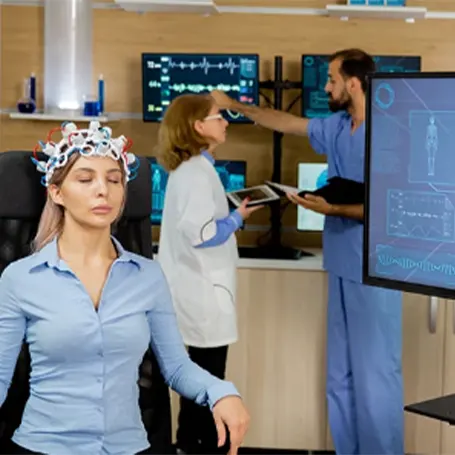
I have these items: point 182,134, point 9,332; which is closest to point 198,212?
point 182,134

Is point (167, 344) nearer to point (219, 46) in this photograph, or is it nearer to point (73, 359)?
point (73, 359)

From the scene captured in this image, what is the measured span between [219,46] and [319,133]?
0.69 metres

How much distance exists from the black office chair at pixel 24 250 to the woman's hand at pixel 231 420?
306 mm

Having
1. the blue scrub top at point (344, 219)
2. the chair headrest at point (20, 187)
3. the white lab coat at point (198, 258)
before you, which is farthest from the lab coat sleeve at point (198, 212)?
the chair headrest at point (20, 187)

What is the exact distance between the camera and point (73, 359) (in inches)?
76.0

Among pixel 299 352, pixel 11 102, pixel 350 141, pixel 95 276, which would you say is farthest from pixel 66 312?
pixel 11 102

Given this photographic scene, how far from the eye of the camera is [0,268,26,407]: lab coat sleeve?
74.8 inches

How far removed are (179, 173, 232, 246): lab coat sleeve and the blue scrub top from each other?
1.51 feet

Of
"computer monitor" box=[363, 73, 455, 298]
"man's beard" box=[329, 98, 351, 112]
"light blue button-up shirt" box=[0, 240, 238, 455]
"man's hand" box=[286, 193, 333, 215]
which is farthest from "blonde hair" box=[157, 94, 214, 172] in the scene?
"light blue button-up shirt" box=[0, 240, 238, 455]

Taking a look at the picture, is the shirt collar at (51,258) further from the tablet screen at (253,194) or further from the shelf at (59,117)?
the shelf at (59,117)

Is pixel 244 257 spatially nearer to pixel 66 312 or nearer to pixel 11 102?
pixel 11 102

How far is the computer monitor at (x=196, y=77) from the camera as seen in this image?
3.82 meters

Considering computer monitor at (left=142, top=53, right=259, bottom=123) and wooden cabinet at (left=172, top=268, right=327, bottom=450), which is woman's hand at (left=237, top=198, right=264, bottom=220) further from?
computer monitor at (left=142, top=53, right=259, bottom=123)

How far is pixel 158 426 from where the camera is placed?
210 centimetres
